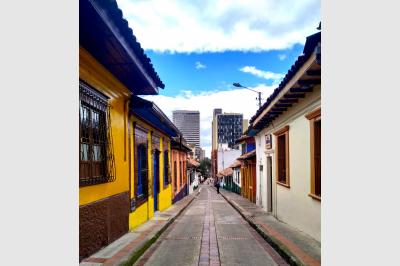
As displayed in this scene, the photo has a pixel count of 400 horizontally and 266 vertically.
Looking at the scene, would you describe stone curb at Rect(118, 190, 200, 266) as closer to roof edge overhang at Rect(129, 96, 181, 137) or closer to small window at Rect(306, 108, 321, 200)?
roof edge overhang at Rect(129, 96, 181, 137)

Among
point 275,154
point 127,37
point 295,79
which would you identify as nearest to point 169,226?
point 275,154

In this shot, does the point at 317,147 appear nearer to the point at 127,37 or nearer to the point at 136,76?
the point at 136,76

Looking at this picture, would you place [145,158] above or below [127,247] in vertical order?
above

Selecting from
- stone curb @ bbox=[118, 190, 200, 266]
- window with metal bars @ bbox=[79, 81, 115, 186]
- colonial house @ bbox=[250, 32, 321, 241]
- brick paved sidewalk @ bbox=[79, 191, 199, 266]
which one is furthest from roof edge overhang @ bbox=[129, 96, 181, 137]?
colonial house @ bbox=[250, 32, 321, 241]

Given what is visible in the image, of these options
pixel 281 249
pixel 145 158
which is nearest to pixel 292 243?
pixel 281 249

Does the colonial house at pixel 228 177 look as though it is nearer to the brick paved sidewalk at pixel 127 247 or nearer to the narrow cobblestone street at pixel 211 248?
the narrow cobblestone street at pixel 211 248

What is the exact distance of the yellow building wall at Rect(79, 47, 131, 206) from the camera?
565 centimetres

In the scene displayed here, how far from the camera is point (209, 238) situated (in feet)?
29.1

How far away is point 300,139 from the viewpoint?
29.7 ft

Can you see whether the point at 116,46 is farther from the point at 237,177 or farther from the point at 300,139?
the point at 237,177

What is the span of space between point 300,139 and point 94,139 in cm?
523

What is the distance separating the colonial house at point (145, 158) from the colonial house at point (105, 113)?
0.73 meters

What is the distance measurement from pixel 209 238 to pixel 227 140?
4634 inches

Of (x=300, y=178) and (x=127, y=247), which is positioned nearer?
(x=127, y=247)
